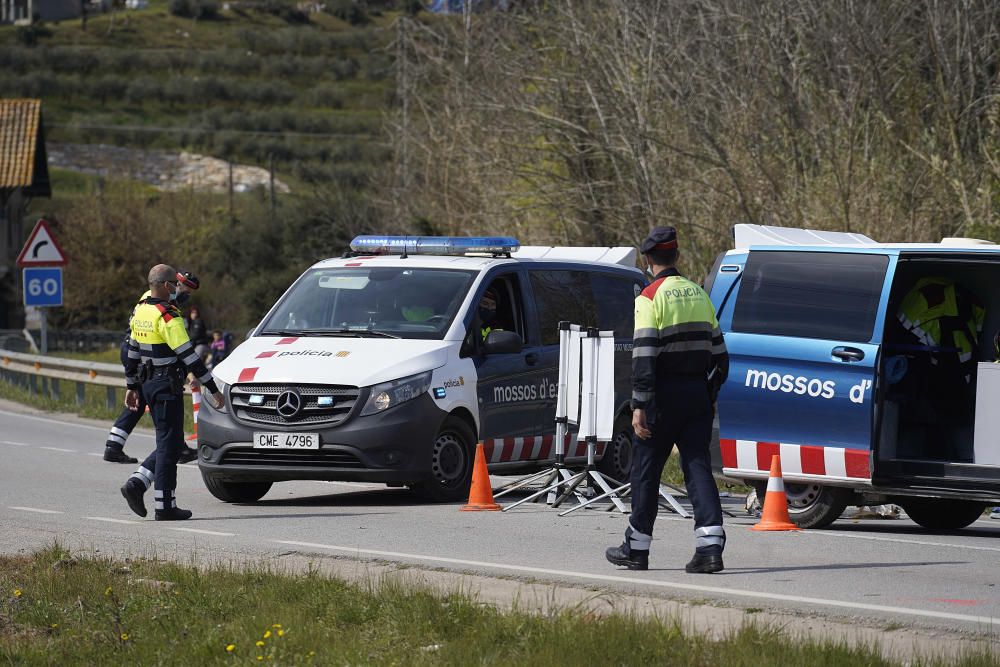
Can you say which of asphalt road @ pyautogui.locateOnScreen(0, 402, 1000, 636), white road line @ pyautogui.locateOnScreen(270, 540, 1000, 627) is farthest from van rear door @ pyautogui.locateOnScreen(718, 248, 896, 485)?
white road line @ pyautogui.locateOnScreen(270, 540, 1000, 627)

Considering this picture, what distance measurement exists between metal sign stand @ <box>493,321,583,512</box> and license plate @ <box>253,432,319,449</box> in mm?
1483

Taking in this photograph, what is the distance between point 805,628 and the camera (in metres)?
A: 7.24

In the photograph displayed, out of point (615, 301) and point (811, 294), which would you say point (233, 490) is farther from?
point (811, 294)

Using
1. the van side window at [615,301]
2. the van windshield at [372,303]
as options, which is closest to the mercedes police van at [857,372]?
the van windshield at [372,303]

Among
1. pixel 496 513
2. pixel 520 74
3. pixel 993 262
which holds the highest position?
pixel 520 74

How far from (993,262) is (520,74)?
1638 cm

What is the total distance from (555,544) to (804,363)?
6.85ft

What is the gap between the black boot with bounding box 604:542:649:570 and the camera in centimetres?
905

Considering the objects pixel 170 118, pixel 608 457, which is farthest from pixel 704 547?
pixel 170 118

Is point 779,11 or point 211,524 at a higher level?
point 779,11

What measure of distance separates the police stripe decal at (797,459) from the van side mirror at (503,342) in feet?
7.61

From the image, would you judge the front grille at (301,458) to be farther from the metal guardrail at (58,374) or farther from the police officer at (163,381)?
the metal guardrail at (58,374)

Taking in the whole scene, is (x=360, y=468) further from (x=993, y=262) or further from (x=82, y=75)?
(x=82, y=75)

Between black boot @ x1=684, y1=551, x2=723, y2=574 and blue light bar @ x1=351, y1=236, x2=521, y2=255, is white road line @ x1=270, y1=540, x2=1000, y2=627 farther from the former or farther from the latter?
blue light bar @ x1=351, y1=236, x2=521, y2=255
